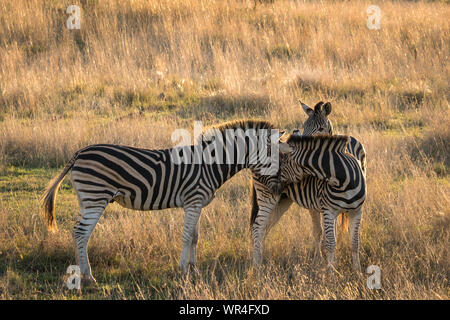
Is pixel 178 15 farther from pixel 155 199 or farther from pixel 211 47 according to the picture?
pixel 155 199

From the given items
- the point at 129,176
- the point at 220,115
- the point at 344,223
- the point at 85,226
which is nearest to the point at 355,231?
the point at 344,223

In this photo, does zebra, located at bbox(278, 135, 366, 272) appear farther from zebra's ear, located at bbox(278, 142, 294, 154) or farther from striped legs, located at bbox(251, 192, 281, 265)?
striped legs, located at bbox(251, 192, 281, 265)

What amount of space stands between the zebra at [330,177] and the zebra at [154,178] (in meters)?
0.25

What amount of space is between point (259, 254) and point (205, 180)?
0.97 metres

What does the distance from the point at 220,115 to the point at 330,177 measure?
589cm

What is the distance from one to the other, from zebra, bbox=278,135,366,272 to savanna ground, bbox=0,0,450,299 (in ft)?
1.66

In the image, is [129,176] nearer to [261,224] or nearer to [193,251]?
[193,251]

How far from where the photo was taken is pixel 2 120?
11.0 meters

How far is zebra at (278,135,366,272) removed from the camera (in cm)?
572

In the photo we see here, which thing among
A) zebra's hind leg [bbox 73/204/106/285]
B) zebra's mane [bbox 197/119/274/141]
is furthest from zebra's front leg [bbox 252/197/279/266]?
zebra's hind leg [bbox 73/204/106/285]

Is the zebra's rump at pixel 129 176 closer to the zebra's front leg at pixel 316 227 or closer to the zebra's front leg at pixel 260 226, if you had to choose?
the zebra's front leg at pixel 260 226

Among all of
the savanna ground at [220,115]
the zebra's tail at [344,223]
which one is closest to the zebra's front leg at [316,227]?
the savanna ground at [220,115]

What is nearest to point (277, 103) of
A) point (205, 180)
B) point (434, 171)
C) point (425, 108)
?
point (425, 108)

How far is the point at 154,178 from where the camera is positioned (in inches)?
229
